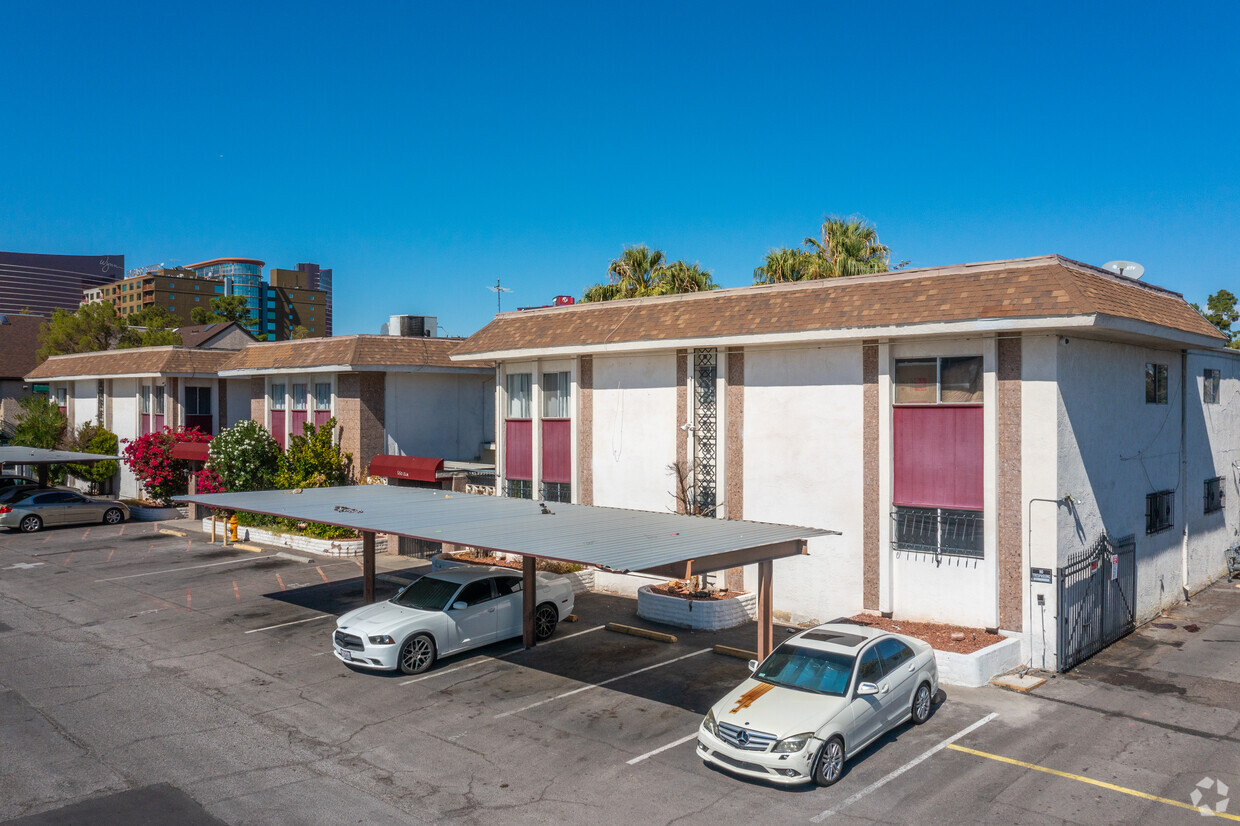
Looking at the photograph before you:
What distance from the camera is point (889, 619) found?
57.3 feet

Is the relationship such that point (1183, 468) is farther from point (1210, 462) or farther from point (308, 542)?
point (308, 542)

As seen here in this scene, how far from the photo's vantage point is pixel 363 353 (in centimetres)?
3062

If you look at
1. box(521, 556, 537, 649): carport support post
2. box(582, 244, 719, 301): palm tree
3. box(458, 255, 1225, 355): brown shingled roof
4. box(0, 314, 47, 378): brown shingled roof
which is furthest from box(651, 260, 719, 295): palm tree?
box(0, 314, 47, 378): brown shingled roof

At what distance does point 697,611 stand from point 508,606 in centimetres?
→ 432

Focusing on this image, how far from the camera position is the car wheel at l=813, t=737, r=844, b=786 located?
410 inches

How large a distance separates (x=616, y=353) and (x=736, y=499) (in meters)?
5.34

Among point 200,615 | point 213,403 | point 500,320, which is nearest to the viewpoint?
point 200,615

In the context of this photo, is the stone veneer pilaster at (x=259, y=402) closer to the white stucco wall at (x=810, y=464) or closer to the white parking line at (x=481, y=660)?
the white parking line at (x=481, y=660)

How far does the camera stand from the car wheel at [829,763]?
410 inches

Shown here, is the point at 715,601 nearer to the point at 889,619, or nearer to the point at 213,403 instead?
the point at 889,619

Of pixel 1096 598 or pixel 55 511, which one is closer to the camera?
pixel 1096 598

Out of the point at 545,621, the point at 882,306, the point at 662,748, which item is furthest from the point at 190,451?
the point at 662,748

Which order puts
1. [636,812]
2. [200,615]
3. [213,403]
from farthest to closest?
1. [213,403]
2. [200,615]
3. [636,812]

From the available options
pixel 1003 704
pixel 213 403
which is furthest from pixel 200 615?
pixel 213 403
